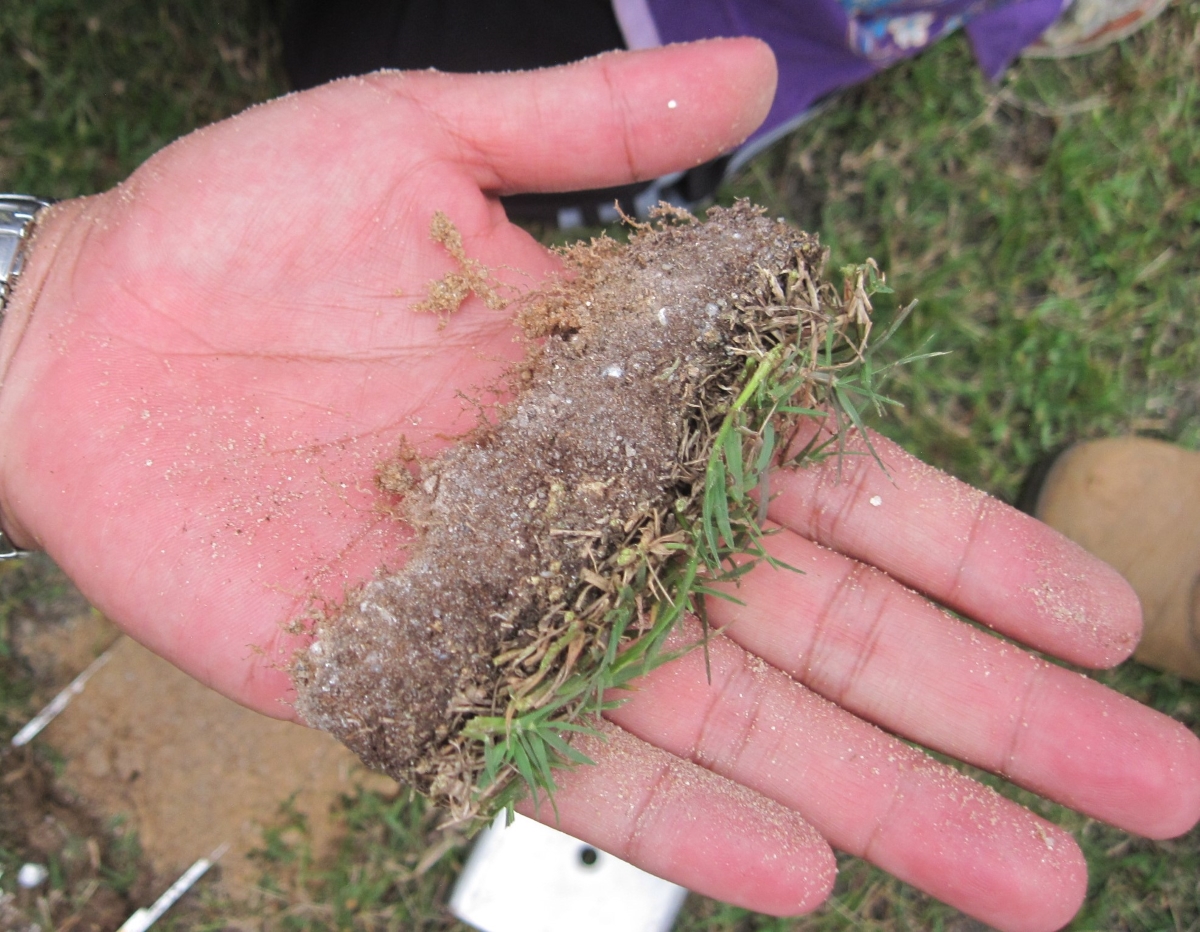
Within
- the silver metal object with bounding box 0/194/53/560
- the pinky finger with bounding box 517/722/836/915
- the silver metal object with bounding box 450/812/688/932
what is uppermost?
the silver metal object with bounding box 0/194/53/560

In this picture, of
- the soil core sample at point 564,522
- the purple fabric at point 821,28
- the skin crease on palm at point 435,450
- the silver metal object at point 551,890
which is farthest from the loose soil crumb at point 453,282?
the silver metal object at point 551,890

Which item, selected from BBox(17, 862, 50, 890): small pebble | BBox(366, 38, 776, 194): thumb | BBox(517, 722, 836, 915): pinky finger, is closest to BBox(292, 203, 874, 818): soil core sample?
BBox(517, 722, 836, 915): pinky finger

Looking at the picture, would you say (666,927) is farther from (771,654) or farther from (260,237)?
(260,237)

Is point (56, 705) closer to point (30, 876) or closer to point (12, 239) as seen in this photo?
point (30, 876)

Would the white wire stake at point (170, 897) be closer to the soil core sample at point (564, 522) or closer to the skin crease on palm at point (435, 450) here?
the skin crease on palm at point (435, 450)

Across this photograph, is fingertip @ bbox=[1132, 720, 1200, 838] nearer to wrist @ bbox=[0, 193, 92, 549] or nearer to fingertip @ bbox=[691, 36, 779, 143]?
fingertip @ bbox=[691, 36, 779, 143]

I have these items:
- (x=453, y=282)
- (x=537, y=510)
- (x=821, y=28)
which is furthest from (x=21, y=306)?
(x=821, y=28)
